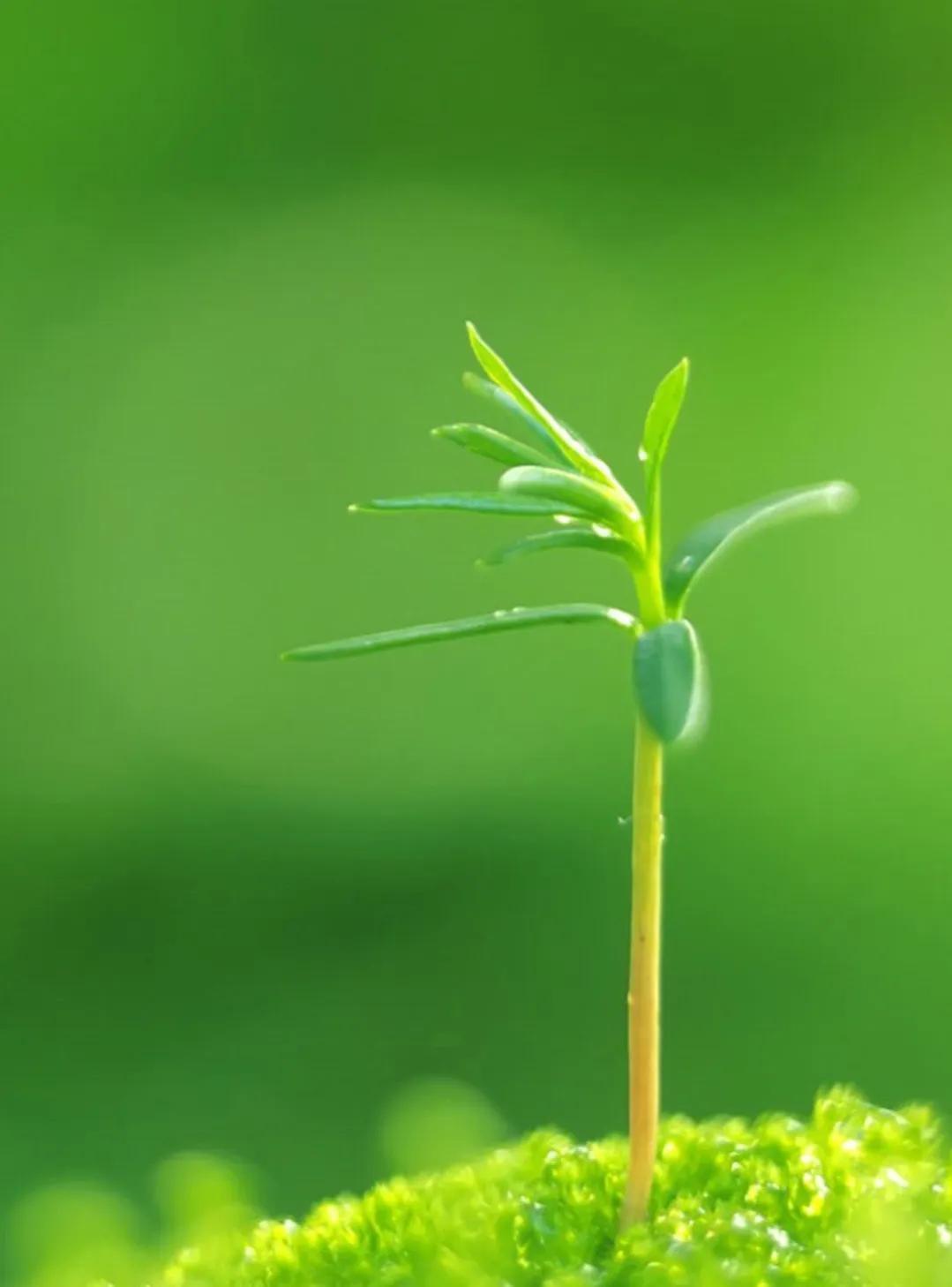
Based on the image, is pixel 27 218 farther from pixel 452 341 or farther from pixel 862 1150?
pixel 862 1150

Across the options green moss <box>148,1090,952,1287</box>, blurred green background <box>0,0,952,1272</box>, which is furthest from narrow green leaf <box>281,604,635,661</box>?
blurred green background <box>0,0,952,1272</box>

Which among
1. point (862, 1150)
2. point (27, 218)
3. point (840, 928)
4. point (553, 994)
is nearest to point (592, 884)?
point (553, 994)

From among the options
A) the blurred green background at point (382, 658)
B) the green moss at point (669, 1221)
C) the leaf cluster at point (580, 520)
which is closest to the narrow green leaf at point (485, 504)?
the leaf cluster at point (580, 520)

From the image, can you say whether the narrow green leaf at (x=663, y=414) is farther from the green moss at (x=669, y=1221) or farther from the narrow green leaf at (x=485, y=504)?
the green moss at (x=669, y=1221)

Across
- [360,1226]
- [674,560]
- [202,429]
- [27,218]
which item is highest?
[27,218]

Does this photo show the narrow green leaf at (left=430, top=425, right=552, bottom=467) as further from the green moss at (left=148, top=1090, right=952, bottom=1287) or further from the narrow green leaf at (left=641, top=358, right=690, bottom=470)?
the green moss at (left=148, top=1090, right=952, bottom=1287)

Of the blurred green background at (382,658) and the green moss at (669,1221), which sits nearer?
the green moss at (669,1221)

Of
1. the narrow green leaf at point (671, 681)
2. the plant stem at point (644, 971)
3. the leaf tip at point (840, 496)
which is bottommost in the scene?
the plant stem at point (644, 971)
